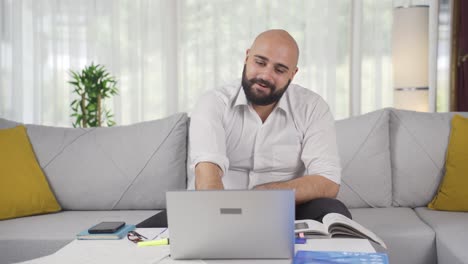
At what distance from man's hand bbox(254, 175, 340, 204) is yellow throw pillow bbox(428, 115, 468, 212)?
0.63 m

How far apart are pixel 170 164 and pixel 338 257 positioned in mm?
1525

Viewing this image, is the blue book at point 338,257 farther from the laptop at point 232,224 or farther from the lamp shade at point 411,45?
the lamp shade at point 411,45

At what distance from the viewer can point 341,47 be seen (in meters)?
5.20

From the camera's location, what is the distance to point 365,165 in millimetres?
2652

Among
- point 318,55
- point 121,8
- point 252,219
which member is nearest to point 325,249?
point 252,219

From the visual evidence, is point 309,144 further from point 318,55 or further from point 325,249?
point 318,55

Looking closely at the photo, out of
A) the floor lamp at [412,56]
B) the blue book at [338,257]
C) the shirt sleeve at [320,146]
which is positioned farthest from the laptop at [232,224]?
the floor lamp at [412,56]

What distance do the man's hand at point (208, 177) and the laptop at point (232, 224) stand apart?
67 centimetres

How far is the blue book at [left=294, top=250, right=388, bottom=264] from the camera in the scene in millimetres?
1234

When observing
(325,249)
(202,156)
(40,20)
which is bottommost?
(325,249)

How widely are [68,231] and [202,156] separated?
0.62 metres

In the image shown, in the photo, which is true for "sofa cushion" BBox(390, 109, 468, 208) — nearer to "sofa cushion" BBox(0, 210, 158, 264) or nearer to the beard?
the beard

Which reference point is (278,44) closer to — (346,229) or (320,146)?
(320,146)

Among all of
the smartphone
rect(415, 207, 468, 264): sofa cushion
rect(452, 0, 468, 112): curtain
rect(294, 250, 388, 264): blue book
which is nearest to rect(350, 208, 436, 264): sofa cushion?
rect(415, 207, 468, 264): sofa cushion
